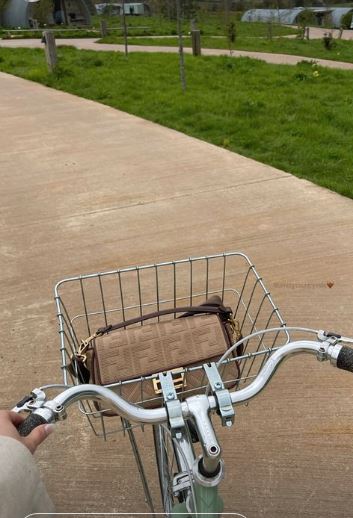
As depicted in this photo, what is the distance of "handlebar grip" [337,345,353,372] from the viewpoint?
3.86ft

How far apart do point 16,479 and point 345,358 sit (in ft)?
2.43

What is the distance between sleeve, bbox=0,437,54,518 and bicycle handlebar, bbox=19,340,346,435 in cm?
6

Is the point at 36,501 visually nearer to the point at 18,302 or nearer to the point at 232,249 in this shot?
the point at 18,302

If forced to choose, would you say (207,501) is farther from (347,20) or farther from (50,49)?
(347,20)

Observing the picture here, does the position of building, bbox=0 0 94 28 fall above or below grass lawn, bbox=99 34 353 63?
above

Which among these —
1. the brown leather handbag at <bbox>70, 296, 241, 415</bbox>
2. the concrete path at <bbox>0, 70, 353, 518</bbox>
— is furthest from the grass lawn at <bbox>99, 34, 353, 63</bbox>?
the brown leather handbag at <bbox>70, 296, 241, 415</bbox>

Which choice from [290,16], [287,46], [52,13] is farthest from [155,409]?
[52,13]

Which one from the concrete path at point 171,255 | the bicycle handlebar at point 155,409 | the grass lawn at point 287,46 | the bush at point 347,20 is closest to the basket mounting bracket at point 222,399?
the bicycle handlebar at point 155,409

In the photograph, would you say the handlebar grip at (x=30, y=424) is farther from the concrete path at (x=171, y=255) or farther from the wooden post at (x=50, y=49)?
the wooden post at (x=50, y=49)

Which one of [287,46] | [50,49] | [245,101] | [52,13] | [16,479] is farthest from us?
[52,13]

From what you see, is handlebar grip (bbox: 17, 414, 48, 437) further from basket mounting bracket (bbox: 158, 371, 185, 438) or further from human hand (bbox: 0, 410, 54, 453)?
basket mounting bracket (bbox: 158, 371, 185, 438)

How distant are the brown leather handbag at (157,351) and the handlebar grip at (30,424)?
0.41 meters

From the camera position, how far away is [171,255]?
3.60 meters

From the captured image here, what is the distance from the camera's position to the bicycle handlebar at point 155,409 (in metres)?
1.07
